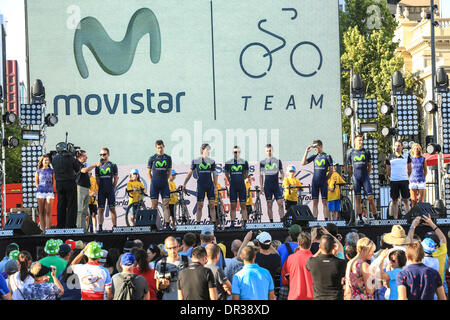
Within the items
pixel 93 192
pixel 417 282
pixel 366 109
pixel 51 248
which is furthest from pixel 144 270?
pixel 366 109

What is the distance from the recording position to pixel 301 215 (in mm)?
13234

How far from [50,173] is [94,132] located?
646 cm

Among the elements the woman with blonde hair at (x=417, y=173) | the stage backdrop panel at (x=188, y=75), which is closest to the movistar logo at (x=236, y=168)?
the woman with blonde hair at (x=417, y=173)

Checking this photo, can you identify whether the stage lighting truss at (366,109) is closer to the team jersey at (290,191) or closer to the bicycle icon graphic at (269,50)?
the team jersey at (290,191)

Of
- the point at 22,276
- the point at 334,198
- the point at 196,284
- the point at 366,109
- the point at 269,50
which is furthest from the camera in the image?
the point at 269,50

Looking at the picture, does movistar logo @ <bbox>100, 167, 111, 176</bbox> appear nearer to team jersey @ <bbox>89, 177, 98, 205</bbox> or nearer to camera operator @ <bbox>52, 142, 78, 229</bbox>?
camera operator @ <bbox>52, 142, 78, 229</bbox>

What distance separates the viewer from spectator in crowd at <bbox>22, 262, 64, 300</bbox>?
6535 millimetres

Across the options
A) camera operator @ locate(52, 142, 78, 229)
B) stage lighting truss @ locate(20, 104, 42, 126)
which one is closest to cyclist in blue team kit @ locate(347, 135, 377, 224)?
camera operator @ locate(52, 142, 78, 229)

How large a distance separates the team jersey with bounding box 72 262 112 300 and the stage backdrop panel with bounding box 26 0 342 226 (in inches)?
516

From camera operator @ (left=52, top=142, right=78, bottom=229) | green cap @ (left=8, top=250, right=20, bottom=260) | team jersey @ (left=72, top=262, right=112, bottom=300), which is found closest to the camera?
team jersey @ (left=72, top=262, right=112, bottom=300)

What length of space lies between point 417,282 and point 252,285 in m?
1.47

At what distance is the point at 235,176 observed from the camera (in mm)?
14922

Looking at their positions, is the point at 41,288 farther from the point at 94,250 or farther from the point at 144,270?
the point at 144,270
